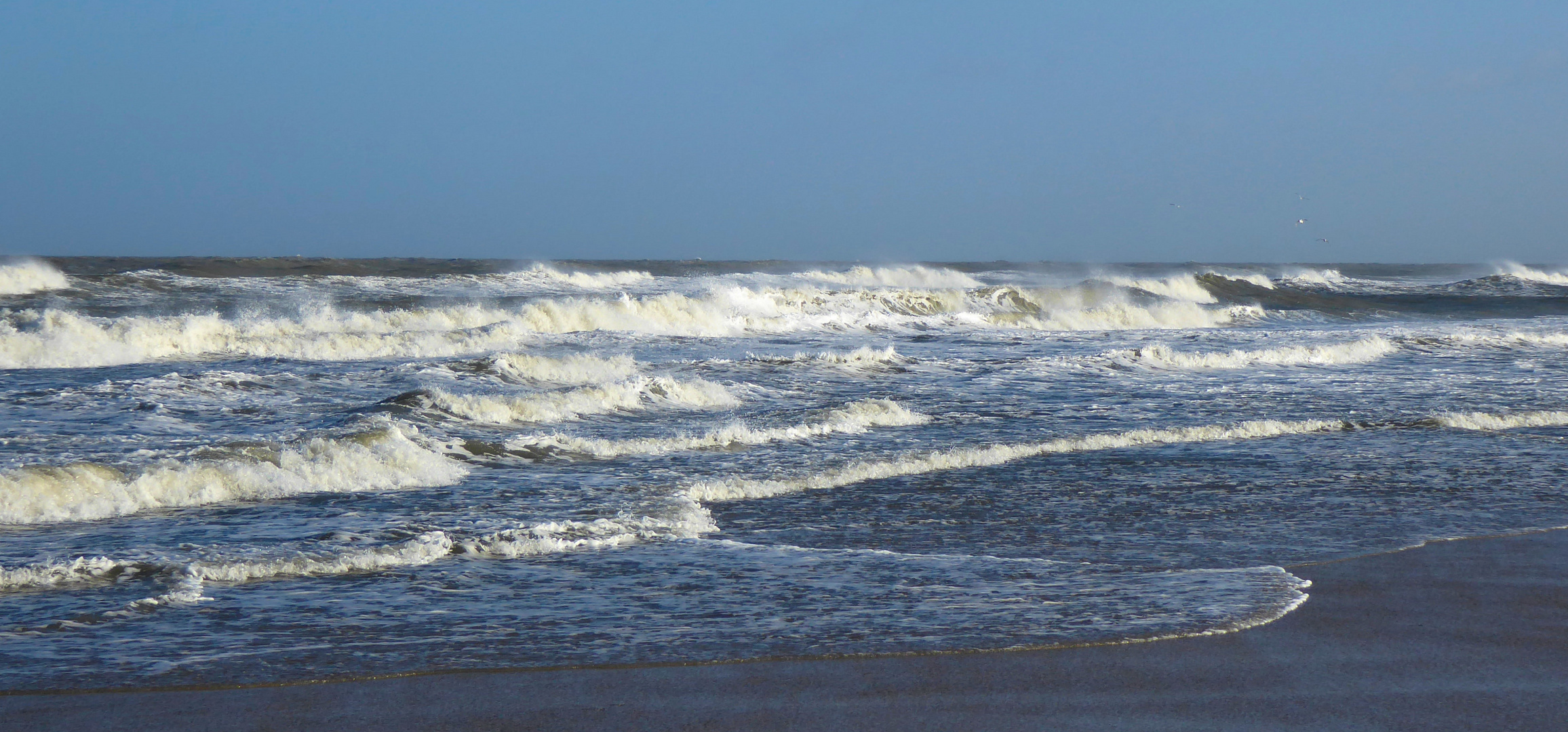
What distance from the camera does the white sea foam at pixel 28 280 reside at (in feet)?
106

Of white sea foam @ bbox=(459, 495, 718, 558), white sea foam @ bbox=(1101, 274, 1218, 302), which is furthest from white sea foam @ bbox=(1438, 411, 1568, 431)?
white sea foam @ bbox=(1101, 274, 1218, 302)

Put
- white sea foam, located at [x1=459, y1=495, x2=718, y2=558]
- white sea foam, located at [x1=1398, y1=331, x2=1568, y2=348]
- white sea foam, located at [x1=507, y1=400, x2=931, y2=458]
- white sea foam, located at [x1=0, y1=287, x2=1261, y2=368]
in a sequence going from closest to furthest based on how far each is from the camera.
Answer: white sea foam, located at [x1=459, y1=495, x2=718, y2=558]
white sea foam, located at [x1=507, y1=400, x2=931, y2=458]
white sea foam, located at [x1=0, y1=287, x2=1261, y2=368]
white sea foam, located at [x1=1398, y1=331, x2=1568, y2=348]

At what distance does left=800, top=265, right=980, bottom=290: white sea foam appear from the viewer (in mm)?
47250

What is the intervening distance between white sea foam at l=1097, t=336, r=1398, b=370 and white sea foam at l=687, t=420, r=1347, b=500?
7032 millimetres

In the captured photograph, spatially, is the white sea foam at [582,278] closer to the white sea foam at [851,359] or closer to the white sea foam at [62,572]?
the white sea foam at [851,359]

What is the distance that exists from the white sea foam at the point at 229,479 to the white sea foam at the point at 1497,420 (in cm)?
926

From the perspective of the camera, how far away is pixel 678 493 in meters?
7.79

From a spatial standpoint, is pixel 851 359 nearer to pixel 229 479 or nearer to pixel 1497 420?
pixel 1497 420

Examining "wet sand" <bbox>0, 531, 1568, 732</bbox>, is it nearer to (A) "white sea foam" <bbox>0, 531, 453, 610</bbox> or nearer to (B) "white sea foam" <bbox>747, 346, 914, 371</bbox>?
(A) "white sea foam" <bbox>0, 531, 453, 610</bbox>

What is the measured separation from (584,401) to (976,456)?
4.78 m

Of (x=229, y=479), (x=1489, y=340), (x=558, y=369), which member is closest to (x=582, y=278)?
(x=1489, y=340)

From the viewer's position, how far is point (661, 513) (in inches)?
277

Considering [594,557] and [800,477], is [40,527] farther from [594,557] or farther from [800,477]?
[800,477]

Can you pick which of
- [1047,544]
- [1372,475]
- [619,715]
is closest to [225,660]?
[619,715]
